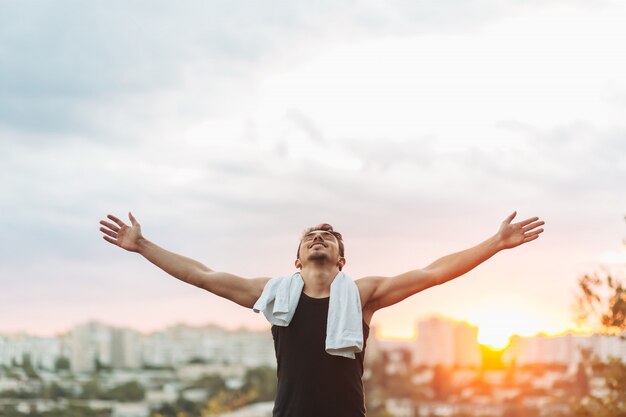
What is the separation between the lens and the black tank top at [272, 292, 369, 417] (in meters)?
4.10

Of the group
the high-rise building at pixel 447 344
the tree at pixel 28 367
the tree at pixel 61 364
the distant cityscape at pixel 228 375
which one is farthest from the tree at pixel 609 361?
the high-rise building at pixel 447 344

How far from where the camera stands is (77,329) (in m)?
83.6

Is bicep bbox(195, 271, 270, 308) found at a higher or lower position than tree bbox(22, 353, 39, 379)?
lower

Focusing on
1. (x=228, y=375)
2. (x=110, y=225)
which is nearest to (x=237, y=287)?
(x=110, y=225)

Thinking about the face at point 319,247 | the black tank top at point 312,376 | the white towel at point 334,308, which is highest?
the face at point 319,247

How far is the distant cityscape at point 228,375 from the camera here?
191 feet

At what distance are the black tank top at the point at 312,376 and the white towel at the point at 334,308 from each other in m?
0.05

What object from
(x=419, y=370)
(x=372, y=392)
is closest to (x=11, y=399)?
(x=372, y=392)

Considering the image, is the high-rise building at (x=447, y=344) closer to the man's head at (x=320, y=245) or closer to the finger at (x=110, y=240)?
the finger at (x=110, y=240)

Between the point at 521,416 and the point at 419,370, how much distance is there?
37.2 m

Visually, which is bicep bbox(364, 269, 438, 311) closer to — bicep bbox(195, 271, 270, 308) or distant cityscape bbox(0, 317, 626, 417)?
bicep bbox(195, 271, 270, 308)

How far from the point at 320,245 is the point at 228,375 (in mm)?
87765

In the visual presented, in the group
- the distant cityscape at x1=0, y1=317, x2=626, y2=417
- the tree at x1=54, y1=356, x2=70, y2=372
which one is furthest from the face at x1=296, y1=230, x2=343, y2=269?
the tree at x1=54, y1=356, x2=70, y2=372

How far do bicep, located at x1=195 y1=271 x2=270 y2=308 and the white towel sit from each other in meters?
0.09
